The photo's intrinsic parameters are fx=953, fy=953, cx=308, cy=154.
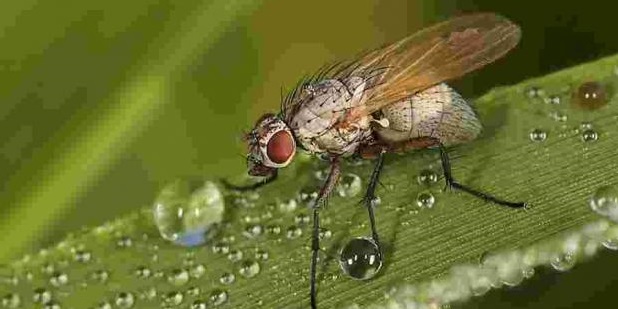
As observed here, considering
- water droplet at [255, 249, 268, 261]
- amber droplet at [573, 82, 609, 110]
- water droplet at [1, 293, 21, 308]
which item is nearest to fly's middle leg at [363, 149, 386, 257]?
water droplet at [255, 249, 268, 261]

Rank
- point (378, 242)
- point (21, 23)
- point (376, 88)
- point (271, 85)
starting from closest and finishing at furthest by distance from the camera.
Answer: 1. point (378, 242)
2. point (376, 88)
3. point (21, 23)
4. point (271, 85)

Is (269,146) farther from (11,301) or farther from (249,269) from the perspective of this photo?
(11,301)

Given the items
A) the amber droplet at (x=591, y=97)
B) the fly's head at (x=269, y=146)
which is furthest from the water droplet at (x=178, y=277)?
the amber droplet at (x=591, y=97)

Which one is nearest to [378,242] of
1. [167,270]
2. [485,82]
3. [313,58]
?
[167,270]

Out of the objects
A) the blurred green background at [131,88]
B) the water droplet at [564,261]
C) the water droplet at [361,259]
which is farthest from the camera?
the blurred green background at [131,88]

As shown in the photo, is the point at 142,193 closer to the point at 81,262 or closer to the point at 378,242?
the point at 81,262

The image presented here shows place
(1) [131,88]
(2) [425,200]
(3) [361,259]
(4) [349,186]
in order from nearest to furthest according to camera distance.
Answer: (3) [361,259] → (2) [425,200] → (4) [349,186] → (1) [131,88]

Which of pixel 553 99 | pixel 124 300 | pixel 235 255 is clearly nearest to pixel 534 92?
pixel 553 99

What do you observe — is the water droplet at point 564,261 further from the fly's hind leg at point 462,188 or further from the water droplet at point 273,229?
the water droplet at point 273,229
